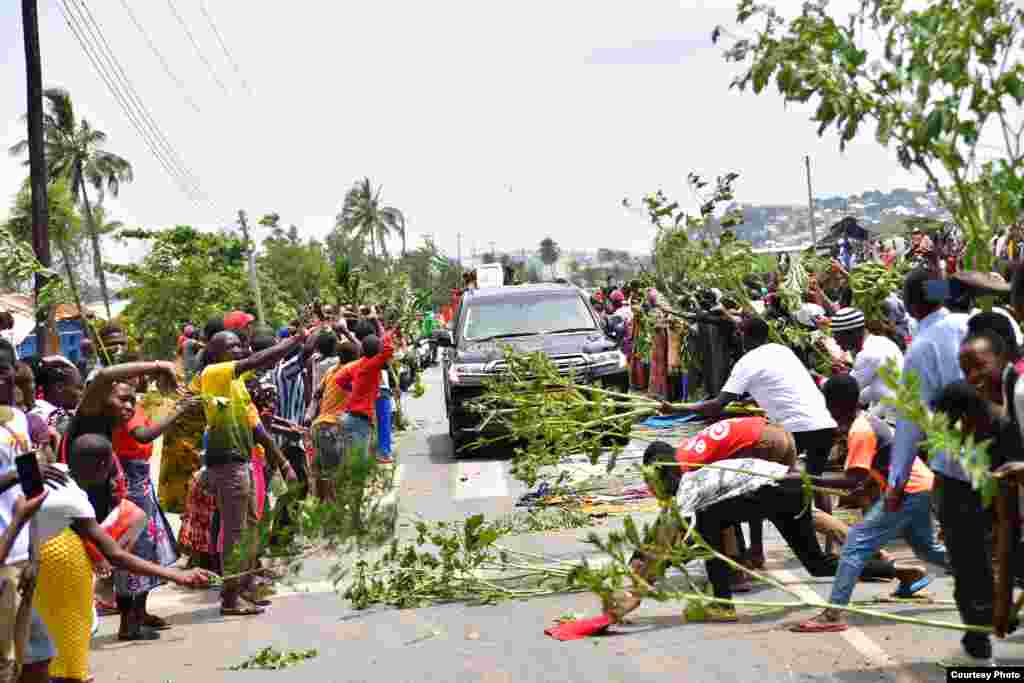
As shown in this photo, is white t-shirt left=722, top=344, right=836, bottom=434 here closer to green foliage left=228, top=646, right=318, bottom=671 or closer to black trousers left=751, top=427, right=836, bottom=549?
black trousers left=751, top=427, right=836, bottom=549

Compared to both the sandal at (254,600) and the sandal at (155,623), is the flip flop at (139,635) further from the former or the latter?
the sandal at (254,600)

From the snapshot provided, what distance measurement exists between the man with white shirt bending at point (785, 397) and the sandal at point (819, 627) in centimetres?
150

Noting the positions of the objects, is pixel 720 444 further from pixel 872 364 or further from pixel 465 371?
pixel 465 371

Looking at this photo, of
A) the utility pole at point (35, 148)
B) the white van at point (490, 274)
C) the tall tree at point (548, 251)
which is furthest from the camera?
the tall tree at point (548, 251)

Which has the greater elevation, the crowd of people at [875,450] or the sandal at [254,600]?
the crowd of people at [875,450]

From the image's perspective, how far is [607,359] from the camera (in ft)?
59.5

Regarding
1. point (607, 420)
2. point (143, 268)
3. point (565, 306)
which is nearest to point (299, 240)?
point (143, 268)

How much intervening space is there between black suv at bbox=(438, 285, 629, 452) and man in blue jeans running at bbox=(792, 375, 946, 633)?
27.7ft

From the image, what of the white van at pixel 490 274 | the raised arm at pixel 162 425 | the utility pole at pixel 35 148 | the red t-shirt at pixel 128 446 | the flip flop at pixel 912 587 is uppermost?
the utility pole at pixel 35 148

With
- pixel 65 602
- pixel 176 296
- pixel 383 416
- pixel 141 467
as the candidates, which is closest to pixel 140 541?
pixel 141 467

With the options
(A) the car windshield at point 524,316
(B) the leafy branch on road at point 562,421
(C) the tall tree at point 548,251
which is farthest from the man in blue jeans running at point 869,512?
(C) the tall tree at point 548,251

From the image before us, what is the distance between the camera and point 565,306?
19781 mm

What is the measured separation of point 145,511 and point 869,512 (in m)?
4.43

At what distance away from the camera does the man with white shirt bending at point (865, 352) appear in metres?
10.2
